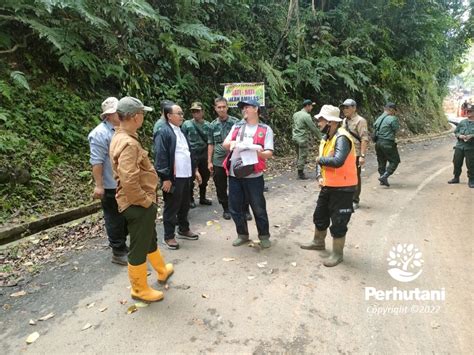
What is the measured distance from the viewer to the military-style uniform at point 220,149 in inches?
235

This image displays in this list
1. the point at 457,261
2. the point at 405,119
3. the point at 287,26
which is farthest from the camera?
the point at 405,119

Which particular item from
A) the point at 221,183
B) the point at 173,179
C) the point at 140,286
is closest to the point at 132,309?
the point at 140,286

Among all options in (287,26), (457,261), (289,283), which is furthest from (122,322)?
(287,26)

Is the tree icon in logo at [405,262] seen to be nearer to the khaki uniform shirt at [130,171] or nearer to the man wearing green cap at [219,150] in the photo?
the man wearing green cap at [219,150]

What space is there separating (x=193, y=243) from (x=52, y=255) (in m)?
1.87

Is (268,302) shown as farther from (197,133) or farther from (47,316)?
(197,133)

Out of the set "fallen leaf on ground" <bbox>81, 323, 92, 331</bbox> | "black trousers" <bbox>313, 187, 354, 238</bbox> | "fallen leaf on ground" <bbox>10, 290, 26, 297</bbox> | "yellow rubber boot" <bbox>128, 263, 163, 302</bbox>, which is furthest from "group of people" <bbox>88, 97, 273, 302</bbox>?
"fallen leaf on ground" <bbox>10, 290, 26, 297</bbox>

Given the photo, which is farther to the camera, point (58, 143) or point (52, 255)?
point (58, 143)

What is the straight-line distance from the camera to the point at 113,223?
4.34 m

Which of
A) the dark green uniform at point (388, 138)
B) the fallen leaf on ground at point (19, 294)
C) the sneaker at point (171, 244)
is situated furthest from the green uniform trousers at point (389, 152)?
the fallen leaf on ground at point (19, 294)

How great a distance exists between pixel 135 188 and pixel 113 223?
1.31 metres

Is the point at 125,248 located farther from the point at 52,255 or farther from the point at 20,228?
the point at 20,228

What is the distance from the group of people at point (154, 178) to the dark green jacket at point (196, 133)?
1453 mm

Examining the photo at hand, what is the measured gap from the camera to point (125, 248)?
4523 millimetres
